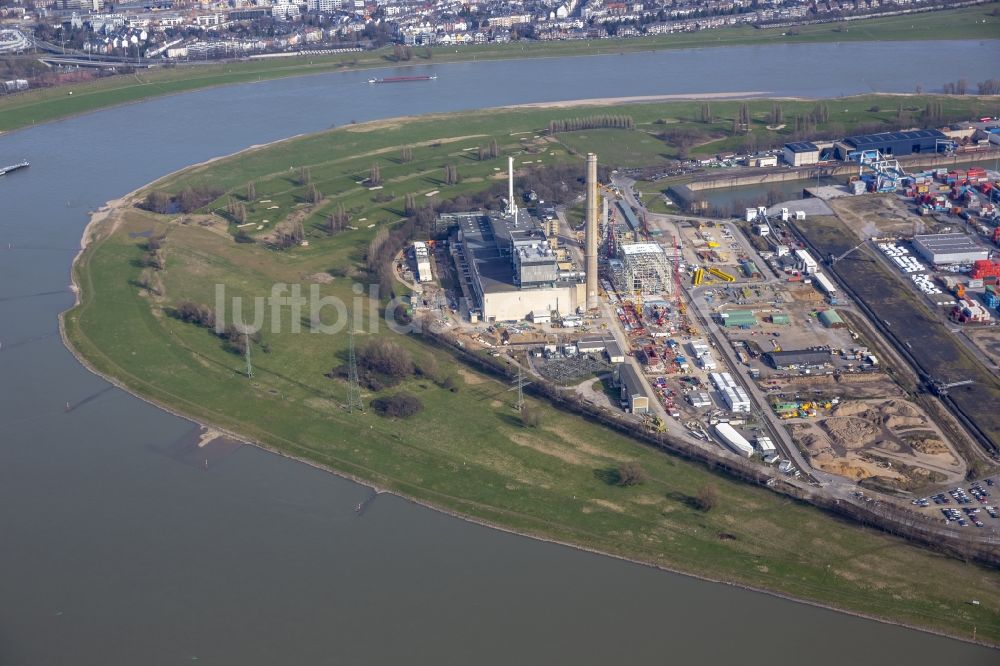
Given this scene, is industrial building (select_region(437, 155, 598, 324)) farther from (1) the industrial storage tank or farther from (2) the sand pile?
(2) the sand pile

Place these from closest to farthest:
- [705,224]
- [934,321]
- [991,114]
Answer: [934,321] < [705,224] < [991,114]

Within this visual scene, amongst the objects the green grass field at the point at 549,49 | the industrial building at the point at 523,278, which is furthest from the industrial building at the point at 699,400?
the green grass field at the point at 549,49

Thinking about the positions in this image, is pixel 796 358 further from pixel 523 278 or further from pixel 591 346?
pixel 523 278

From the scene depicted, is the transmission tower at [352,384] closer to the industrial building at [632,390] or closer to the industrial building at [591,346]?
the industrial building at [591,346]

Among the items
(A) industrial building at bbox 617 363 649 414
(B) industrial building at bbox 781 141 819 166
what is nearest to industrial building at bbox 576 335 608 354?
(A) industrial building at bbox 617 363 649 414

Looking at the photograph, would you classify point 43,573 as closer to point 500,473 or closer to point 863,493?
point 500,473

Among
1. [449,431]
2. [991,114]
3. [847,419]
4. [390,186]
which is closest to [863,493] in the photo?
[847,419]
